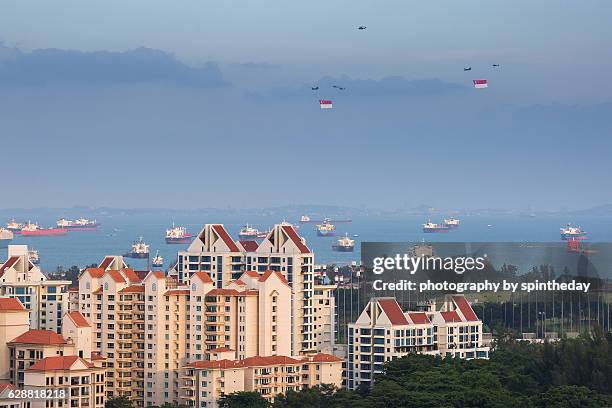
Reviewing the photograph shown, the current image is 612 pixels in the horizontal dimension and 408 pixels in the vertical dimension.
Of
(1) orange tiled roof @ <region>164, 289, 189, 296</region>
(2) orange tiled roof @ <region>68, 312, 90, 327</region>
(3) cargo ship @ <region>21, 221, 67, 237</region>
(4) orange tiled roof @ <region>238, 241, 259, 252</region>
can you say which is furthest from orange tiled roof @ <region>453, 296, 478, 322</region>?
(3) cargo ship @ <region>21, 221, 67, 237</region>

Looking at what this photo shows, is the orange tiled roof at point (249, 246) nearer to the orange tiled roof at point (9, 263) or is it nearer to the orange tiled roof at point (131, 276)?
the orange tiled roof at point (131, 276)

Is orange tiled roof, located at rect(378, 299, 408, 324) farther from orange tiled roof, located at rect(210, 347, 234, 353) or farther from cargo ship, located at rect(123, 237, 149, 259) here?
cargo ship, located at rect(123, 237, 149, 259)

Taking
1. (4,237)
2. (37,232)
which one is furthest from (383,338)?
(37,232)

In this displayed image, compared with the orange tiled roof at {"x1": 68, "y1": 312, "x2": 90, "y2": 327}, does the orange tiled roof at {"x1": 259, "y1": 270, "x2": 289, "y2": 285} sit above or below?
above

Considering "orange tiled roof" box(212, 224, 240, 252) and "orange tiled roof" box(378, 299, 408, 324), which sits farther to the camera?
"orange tiled roof" box(212, 224, 240, 252)

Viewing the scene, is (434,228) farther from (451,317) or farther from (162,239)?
(451,317)

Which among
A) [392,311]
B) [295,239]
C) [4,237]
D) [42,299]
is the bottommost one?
[392,311]
